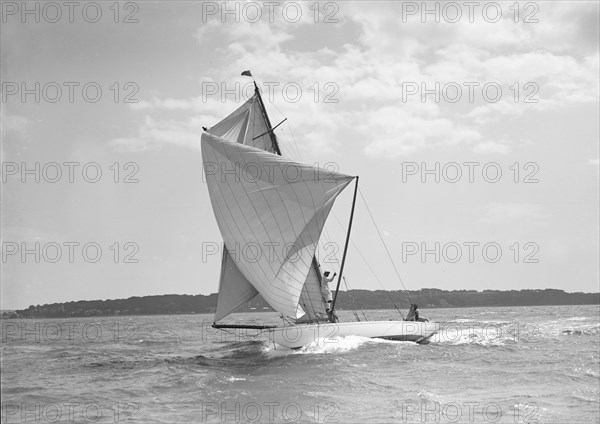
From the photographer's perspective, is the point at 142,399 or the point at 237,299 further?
the point at 237,299

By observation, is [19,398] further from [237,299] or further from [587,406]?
[587,406]

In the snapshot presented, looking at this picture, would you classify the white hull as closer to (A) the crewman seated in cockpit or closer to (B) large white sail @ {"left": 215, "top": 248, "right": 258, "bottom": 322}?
(B) large white sail @ {"left": 215, "top": 248, "right": 258, "bottom": 322}

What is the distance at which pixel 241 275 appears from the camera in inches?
1248

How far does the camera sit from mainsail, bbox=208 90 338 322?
104ft

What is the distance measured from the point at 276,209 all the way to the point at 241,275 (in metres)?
4.42

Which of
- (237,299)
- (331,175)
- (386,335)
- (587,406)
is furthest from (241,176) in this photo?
(587,406)

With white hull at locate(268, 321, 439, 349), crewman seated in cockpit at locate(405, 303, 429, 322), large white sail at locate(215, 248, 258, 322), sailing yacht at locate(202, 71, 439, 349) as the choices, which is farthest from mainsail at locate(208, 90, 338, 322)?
crewman seated in cockpit at locate(405, 303, 429, 322)

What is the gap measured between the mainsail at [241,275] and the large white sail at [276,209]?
237 cm

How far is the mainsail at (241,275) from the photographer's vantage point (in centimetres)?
3183

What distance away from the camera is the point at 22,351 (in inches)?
1607

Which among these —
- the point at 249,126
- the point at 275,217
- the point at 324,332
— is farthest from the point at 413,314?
the point at 249,126

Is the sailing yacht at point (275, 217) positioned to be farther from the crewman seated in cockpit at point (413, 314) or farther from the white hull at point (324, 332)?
the crewman seated in cockpit at point (413, 314)

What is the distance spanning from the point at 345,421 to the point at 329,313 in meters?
16.1

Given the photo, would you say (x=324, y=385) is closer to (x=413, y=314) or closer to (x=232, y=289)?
(x=232, y=289)
